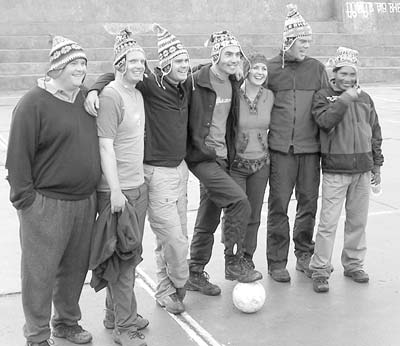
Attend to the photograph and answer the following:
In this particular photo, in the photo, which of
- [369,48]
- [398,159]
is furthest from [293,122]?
[369,48]

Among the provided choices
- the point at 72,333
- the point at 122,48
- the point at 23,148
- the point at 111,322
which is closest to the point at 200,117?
the point at 122,48

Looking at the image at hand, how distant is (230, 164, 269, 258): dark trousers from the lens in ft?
16.2

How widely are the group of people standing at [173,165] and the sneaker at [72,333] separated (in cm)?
1

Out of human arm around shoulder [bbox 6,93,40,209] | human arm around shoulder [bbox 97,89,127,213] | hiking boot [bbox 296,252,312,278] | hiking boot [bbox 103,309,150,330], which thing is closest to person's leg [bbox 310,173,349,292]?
hiking boot [bbox 296,252,312,278]

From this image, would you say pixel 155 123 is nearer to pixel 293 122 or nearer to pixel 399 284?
pixel 293 122

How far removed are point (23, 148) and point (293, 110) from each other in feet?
7.15

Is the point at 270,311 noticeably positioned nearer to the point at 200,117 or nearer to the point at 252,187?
the point at 252,187

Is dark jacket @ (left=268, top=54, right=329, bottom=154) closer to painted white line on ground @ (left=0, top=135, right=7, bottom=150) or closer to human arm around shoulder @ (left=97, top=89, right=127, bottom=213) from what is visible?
human arm around shoulder @ (left=97, top=89, right=127, bottom=213)

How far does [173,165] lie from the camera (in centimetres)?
452

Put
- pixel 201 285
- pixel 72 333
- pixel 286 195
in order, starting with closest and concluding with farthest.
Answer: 1. pixel 72 333
2. pixel 201 285
3. pixel 286 195

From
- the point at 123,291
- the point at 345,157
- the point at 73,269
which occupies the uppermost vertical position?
the point at 345,157

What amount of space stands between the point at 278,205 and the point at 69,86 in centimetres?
203

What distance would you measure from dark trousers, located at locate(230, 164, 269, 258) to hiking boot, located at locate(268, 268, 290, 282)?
34 centimetres

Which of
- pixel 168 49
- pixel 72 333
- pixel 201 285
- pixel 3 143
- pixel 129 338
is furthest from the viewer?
pixel 3 143
